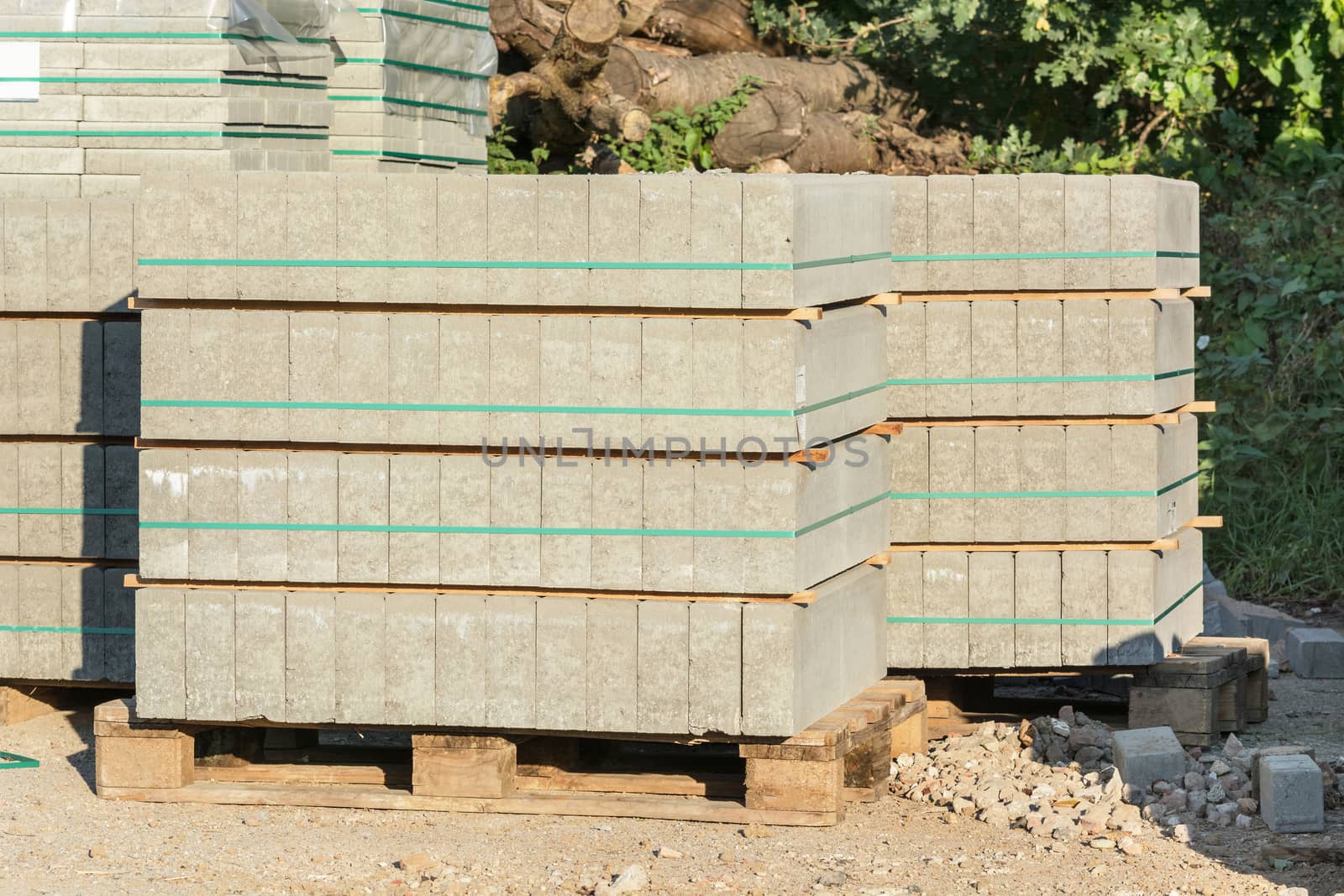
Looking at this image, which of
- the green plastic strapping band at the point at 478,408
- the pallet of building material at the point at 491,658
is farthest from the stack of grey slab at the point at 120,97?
the pallet of building material at the point at 491,658

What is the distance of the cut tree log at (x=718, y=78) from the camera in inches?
493

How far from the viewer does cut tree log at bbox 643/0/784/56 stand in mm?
13680

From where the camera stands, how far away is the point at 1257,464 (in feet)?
37.9

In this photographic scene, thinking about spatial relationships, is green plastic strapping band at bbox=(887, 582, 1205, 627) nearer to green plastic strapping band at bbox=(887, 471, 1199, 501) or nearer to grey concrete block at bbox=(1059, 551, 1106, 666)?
grey concrete block at bbox=(1059, 551, 1106, 666)

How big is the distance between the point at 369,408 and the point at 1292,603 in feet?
21.4

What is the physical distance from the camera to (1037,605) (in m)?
6.96

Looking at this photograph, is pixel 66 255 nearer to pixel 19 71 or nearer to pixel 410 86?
pixel 19 71

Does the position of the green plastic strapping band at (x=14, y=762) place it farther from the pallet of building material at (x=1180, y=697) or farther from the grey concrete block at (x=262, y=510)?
the pallet of building material at (x=1180, y=697)

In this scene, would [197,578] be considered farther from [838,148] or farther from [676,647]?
[838,148]

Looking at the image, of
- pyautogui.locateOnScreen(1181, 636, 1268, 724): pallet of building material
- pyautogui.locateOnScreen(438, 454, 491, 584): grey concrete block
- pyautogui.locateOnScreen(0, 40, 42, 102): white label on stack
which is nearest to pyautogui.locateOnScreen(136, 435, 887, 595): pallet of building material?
pyautogui.locateOnScreen(438, 454, 491, 584): grey concrete block

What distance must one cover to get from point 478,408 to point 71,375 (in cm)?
198

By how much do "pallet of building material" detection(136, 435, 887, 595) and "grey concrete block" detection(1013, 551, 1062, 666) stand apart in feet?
3.21

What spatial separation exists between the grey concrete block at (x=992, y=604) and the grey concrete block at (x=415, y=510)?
2.02m

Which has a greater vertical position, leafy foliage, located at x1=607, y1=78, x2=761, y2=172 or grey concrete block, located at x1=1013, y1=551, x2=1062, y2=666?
leafy foliage, located at x1=607, y1=78, x2=761, y2=172
